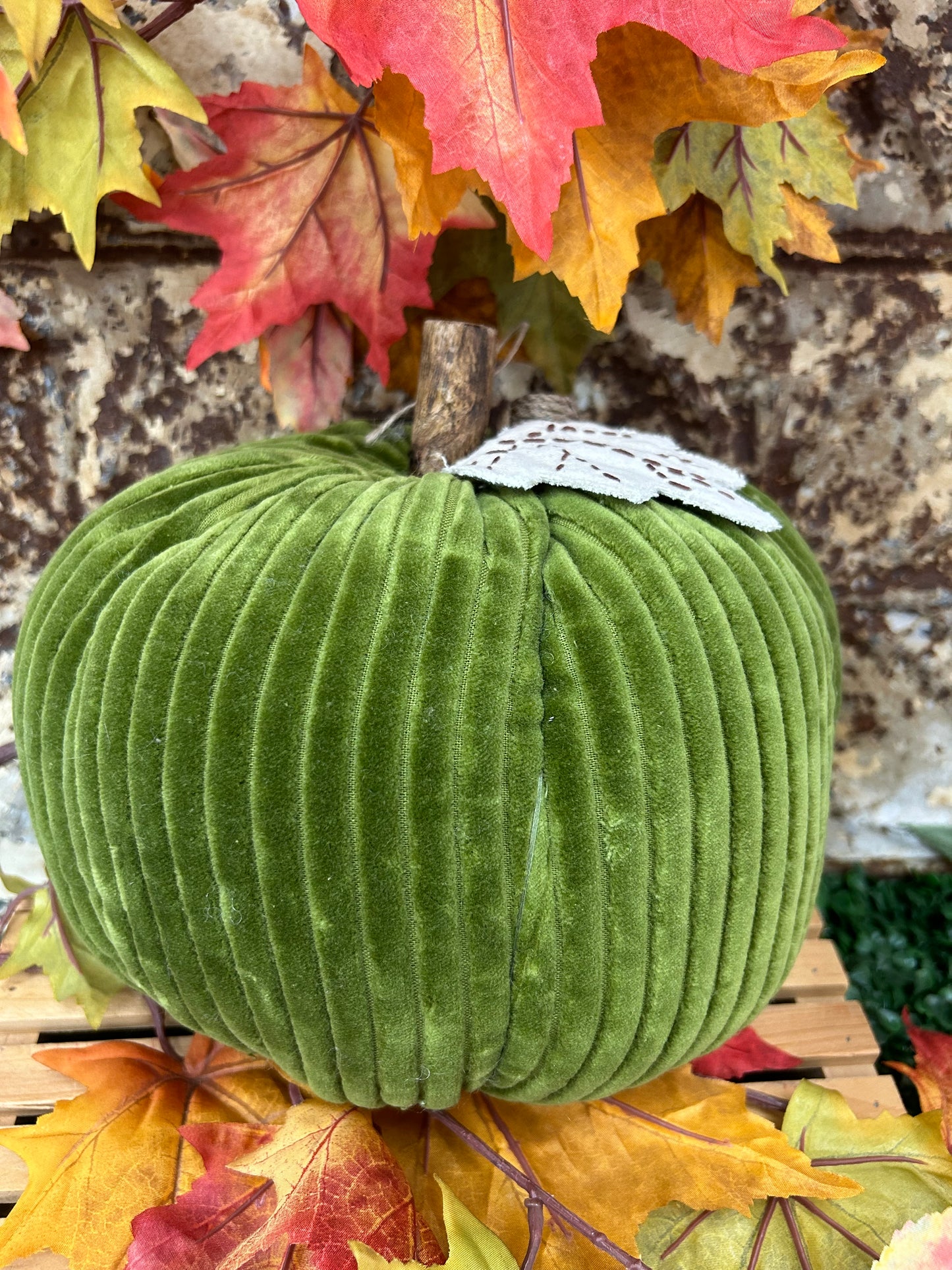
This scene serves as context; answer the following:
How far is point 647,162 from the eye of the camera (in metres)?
0.67

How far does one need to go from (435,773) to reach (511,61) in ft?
1.26

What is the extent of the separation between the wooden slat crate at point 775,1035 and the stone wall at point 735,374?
0.23m

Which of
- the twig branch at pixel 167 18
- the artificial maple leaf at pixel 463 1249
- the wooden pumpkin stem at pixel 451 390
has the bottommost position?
the artificial maple leaf at pixel 463 1249

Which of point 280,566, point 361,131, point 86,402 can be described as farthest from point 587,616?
point 86,402

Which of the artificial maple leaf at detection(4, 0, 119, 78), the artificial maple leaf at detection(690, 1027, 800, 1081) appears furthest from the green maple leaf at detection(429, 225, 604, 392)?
the artificial maple leaf at detection(690, 1027, 800, 1081)

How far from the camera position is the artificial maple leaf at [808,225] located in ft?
2.69

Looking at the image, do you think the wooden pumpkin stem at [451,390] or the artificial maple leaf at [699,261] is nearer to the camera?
the wooden pumpkin stem at [451,390]

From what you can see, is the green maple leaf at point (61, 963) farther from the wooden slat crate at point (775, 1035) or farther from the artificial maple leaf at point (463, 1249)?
the artificial maple leaf at point (463, 1249)

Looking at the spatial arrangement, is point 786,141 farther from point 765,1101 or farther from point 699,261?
point 765,1101

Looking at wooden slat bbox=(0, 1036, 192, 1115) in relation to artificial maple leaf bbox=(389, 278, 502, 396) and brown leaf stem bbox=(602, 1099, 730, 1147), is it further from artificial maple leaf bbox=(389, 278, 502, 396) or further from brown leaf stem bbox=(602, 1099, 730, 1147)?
artificial maple leaf bbox=(389, 278, 502, 396)

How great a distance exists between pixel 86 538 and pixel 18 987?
0.48 m

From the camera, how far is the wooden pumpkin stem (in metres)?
0.72

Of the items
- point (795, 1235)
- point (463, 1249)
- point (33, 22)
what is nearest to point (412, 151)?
point (33, 22)

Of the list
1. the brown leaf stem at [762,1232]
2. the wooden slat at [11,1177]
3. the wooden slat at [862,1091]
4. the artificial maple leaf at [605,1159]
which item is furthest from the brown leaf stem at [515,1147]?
the wooden slat at [11,1177]
